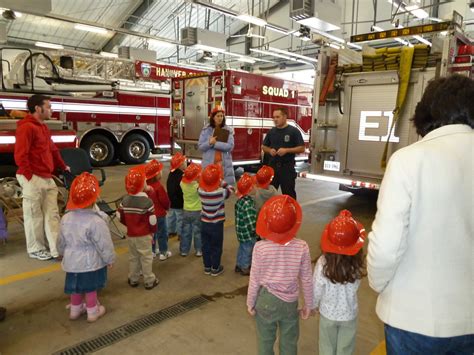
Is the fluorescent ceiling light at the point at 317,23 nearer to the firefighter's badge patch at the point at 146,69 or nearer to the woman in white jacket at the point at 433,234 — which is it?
the firefighter's badge patch at the point at 146,69

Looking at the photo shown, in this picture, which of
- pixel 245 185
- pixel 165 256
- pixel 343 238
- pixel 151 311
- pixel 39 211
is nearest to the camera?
pixel 343 238

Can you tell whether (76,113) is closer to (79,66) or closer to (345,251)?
(79,66)

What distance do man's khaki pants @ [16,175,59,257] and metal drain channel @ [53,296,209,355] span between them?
5.77ft

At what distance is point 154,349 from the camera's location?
2.63 metres

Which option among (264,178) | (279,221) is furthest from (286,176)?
(279,221)

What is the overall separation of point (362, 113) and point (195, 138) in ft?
14.7

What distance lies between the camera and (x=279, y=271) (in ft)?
→ 6.63

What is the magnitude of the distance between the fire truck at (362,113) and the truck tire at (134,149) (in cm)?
728

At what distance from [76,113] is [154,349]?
31.0 ft

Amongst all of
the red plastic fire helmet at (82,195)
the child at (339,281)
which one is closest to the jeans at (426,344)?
the child at (339,281)

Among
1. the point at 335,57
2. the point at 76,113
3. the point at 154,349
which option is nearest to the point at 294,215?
the point at 154,349

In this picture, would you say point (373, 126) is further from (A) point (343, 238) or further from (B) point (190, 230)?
(A) point (343, 238)

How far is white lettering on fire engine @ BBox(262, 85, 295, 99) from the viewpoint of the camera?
375 inches

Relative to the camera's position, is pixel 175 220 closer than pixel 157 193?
No
